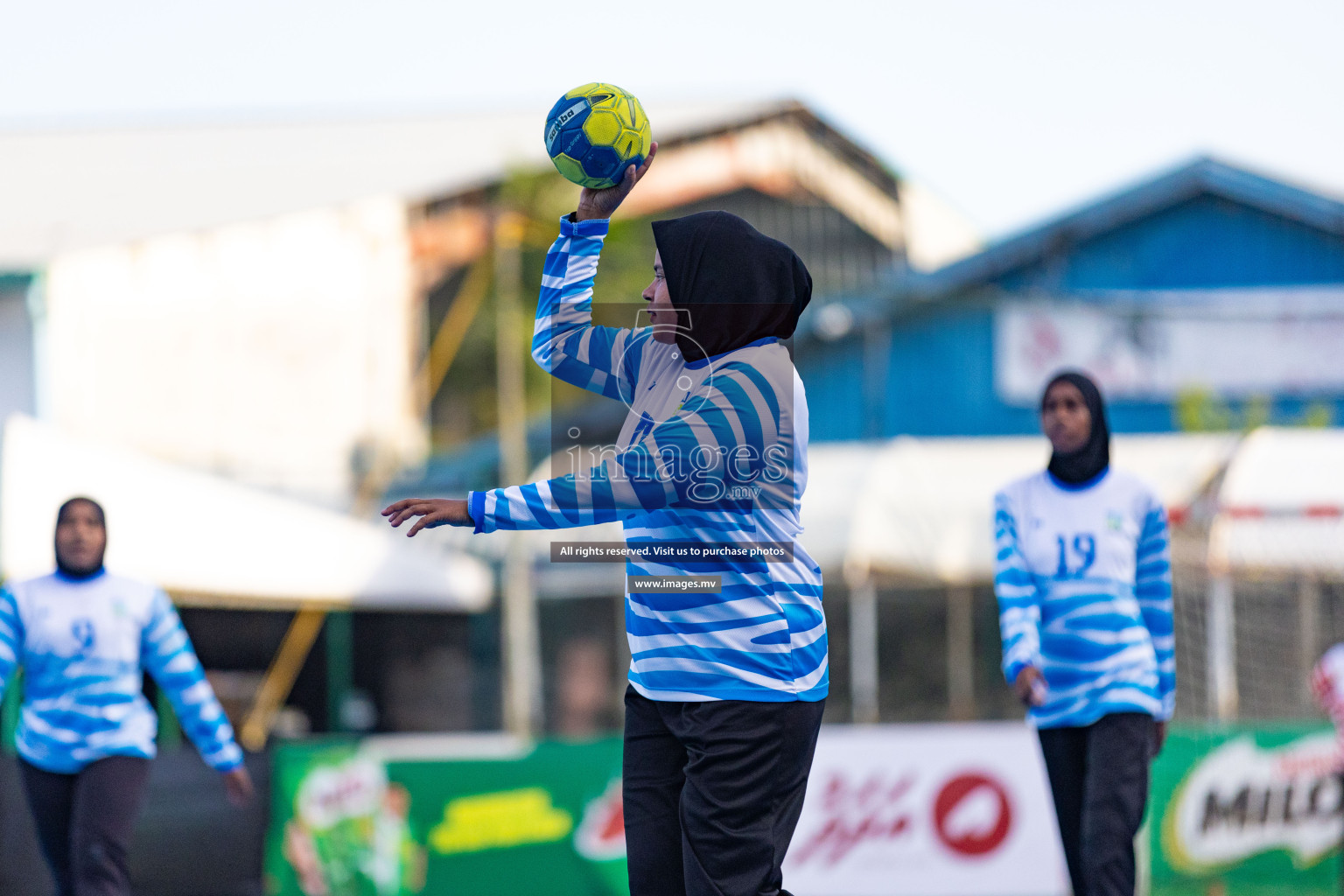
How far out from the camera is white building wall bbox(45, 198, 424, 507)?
1916 cm

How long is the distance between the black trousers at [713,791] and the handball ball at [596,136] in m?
1.16

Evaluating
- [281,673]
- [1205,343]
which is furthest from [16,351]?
[1205,343]

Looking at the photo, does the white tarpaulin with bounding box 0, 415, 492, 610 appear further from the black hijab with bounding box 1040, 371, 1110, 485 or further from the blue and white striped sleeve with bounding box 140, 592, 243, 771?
the black hijab with bounding box 1040, 371, 1110, 485

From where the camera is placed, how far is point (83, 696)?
532 centimetres

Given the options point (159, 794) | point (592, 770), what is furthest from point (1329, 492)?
point (159, 794)

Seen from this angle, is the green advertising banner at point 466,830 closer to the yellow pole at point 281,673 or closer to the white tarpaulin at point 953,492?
the yellow pole at point 281,673

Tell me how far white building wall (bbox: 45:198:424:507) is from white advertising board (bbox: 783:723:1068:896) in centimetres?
1150

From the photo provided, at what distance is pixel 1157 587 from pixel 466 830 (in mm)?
4953

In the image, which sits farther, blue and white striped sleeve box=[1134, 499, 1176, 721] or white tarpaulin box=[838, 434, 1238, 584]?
white tarpaulin box=[838, 434, 1238, 584]

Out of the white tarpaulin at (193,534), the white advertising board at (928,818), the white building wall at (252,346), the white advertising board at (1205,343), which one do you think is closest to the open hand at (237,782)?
the white tarpaulin at (193,534)

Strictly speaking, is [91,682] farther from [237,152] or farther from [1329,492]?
[237,152]

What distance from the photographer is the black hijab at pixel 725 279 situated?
294cm

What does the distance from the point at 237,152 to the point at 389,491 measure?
29.2 ft

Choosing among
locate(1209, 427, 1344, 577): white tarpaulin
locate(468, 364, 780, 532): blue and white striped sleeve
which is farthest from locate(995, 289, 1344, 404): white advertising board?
locate(468, 364, 780, 532): blue and white striped sleeve
